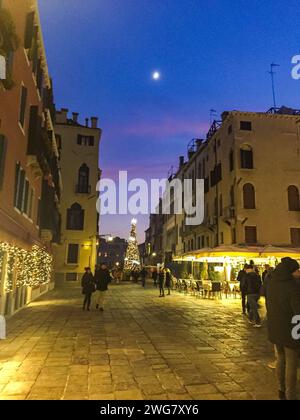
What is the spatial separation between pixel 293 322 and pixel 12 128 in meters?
10.6

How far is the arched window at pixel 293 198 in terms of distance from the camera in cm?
2561

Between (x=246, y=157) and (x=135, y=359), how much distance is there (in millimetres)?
22298

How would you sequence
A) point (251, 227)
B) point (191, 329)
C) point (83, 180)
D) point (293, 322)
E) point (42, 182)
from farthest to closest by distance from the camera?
point (83, 180) → point (251, 227) → point (42, 182) → point (191, 329) → point (293, 322)

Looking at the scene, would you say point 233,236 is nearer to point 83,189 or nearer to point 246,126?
point 246,126

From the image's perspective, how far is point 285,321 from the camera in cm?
414

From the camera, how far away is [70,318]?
1109 centimetres

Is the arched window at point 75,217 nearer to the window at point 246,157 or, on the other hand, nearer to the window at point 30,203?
the window at point 246,157

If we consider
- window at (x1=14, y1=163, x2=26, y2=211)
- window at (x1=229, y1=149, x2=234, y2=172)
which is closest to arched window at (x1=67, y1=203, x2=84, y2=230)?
window at (x1=229, y1=149, x2=234, y2=172)

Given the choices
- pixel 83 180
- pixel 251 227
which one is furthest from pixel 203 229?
pixel 83 180

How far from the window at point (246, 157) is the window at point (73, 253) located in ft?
59.7

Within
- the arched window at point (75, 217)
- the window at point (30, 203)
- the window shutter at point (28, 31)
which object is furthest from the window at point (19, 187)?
the arched window at point (75, 217)

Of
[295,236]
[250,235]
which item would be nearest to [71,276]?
[250,235]

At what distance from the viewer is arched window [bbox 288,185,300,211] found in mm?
25609

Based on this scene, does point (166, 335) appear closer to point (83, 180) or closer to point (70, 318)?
point (70, 318)
